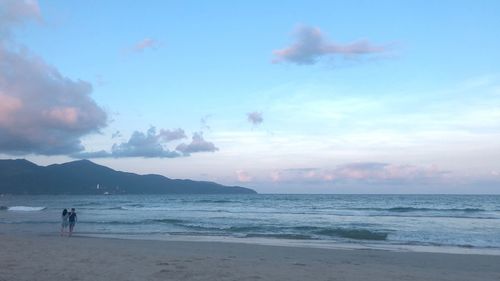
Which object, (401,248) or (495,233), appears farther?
(495,233)

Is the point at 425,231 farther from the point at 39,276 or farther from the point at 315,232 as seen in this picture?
the point at 39,276

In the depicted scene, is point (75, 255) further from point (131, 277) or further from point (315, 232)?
point (315, 232)

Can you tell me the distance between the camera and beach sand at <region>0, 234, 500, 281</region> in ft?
41.0

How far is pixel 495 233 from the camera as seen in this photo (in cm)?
3225

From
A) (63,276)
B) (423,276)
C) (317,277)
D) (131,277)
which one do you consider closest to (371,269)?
(423,276)

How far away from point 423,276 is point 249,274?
493 centimetres

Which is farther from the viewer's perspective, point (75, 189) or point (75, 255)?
point (75, 189)

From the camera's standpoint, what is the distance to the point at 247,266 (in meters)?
14.9

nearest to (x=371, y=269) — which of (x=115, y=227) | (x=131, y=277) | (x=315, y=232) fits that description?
(x=131, y=277)

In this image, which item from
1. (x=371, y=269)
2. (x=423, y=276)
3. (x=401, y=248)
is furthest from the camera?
(x=401, y=248)

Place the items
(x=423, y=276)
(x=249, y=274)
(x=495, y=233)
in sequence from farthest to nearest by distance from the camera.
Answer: (x=495, y=233) → (x=423, y=276) → (x=249, y=274)

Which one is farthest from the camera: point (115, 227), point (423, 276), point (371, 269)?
point (115, 227)

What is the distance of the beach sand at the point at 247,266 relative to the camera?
12.5m

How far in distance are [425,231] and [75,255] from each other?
937 inches
